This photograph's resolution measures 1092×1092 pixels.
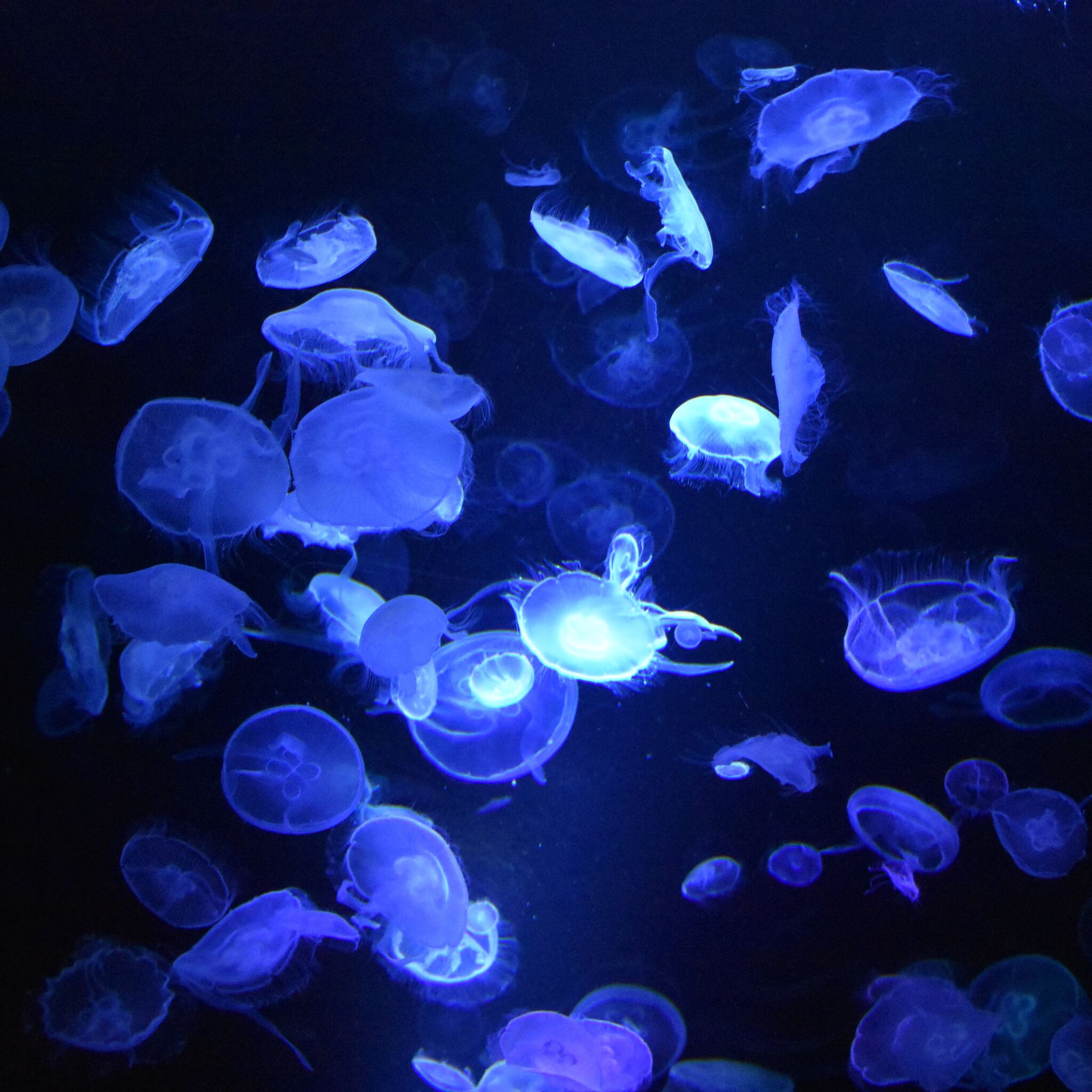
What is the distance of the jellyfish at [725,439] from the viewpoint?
2.60 meters

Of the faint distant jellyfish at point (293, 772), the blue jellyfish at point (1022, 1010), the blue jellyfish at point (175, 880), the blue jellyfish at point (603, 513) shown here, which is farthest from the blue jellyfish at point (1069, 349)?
the blue jellyfish at point (175, 880)

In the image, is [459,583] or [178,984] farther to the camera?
[178,984]

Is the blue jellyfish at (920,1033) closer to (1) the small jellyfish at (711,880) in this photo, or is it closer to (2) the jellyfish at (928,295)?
(1) the small jellyfish at (711,880)

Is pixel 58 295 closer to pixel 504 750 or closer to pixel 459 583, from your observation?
pixel 459 583

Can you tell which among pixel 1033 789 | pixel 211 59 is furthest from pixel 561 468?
pixel 1033 789

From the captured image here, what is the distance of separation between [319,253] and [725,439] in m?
1.40

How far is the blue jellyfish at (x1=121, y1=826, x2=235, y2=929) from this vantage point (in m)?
2.89

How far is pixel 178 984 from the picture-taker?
298cm

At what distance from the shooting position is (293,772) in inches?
111

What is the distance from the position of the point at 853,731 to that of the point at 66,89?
3326mm

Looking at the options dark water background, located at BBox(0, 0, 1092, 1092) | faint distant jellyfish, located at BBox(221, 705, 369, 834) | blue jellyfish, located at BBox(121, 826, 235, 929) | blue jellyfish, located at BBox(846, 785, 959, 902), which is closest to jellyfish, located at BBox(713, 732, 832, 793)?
dark water background, located at BBox(0, 0, 1092, 1092)

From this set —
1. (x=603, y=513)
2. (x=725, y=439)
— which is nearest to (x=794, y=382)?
(x=725, y=439)

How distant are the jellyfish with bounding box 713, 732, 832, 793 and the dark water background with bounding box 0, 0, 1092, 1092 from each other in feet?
0.16

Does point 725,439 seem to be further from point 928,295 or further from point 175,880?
point 175,880
